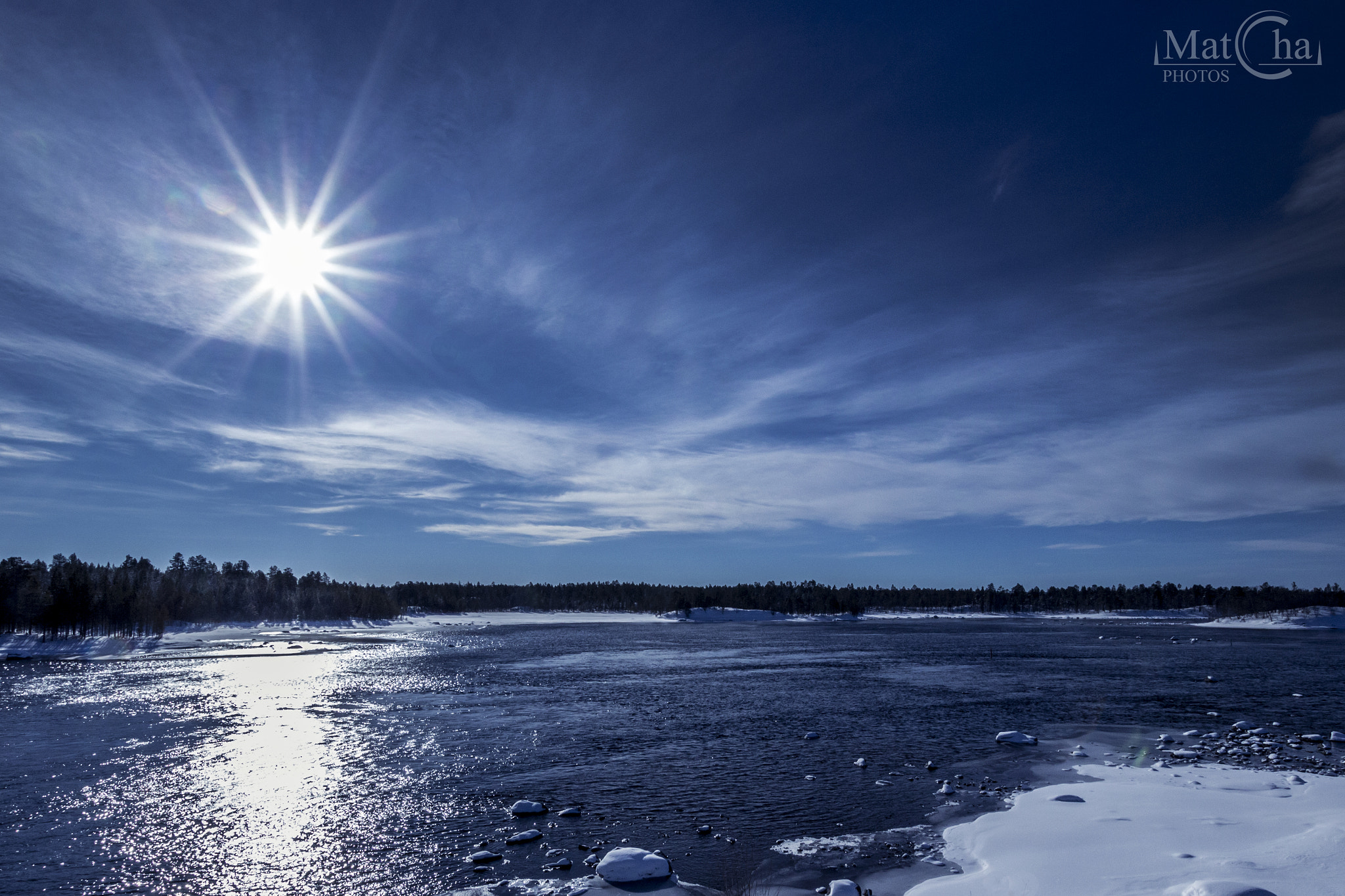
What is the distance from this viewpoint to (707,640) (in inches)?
5197

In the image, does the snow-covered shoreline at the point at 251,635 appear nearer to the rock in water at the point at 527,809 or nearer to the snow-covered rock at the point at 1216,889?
the rock in water at the point at 527,809

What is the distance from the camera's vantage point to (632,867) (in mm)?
17141

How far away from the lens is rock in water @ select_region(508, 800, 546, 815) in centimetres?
2278

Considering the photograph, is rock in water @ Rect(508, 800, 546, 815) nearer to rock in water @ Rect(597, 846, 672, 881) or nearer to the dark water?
the dark water

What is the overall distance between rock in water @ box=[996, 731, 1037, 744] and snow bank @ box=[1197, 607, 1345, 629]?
193 m

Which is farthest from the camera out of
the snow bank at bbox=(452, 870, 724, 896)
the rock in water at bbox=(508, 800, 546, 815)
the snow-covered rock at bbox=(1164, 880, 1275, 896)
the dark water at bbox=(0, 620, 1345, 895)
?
the rock in water at bbox=(508, 800, 546, 815)

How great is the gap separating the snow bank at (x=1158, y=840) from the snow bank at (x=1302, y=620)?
201035mm

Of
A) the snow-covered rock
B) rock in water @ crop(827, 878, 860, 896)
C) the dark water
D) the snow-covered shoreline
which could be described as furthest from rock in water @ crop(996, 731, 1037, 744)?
the snow-covered shoreline

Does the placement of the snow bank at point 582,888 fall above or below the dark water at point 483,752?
above

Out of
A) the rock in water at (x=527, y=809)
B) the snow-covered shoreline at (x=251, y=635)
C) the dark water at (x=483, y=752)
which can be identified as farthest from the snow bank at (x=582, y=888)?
the snow-covered shoreline at (x=251, y=635)

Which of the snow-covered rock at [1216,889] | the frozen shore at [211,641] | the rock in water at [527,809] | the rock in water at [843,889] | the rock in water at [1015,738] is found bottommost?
the frozen shore at [211,641]

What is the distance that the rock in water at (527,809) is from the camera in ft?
74.7

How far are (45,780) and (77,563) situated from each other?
6019 inches

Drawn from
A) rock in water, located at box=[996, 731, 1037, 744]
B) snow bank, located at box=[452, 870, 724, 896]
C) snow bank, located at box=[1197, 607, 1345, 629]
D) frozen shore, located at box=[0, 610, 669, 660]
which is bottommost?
snow bank, located at box=[1197, 607, 1345, 629]
